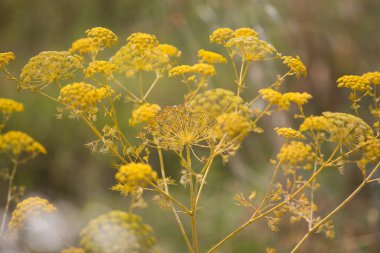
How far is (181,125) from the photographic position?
149 centimetres

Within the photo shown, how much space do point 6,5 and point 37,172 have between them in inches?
66.3

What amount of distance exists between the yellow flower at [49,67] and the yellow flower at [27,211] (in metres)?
0.36

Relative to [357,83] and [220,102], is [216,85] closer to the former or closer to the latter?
[357,83]

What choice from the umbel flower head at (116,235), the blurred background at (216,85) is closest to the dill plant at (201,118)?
the umbel flower head at (116,235)

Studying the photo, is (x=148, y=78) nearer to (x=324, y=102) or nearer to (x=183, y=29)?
(x=183, y=29)

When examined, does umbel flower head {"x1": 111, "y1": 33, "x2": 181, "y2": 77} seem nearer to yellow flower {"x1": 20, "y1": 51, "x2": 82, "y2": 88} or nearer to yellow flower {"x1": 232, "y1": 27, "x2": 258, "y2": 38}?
yellow flower {"x1": 20, "y1": 51, "x2": 82, "y2": 88}

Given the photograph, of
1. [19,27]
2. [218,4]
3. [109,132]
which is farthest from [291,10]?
[109,132]

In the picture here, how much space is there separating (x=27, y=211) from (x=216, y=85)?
3633 millimetres

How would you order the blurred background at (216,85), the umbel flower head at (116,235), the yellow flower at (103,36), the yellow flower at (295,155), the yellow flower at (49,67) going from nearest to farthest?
the umbel flower head at (116,235), the yellow flower at (295,155), the yellow flower at (49,67), the yellow flower at (103,36), the blurred background at (216,85)

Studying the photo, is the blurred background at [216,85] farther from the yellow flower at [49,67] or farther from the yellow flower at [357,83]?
the yellow flower at [49,67]

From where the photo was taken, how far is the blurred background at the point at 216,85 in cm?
453

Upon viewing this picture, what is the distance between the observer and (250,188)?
4629 mm

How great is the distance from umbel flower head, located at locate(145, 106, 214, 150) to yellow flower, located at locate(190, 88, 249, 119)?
0.18 meters

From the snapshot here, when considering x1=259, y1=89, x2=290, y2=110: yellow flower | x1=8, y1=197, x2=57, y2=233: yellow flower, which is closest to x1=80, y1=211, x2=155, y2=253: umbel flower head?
x1=8, y1=197, x2=57, y2=233: yellow flower
